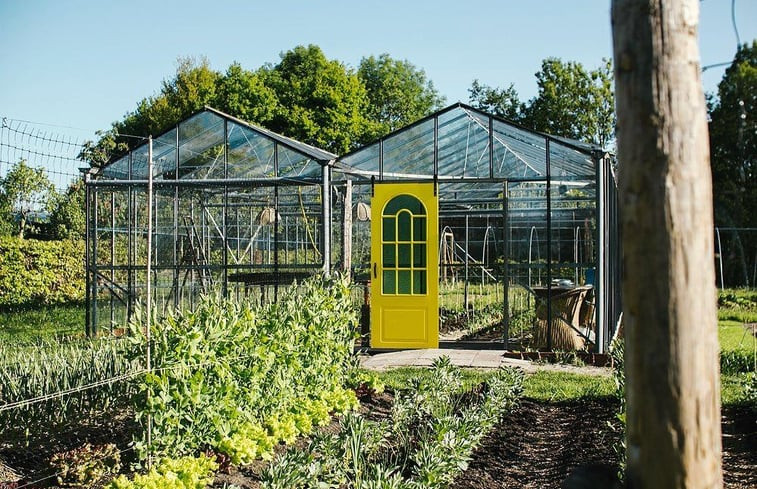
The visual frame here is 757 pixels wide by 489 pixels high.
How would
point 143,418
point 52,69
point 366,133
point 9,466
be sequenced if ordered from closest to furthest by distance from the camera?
point 143,418, point 9,466, point 52,69, point 366,133

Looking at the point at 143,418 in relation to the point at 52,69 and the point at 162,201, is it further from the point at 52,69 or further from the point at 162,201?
the point at 52,69

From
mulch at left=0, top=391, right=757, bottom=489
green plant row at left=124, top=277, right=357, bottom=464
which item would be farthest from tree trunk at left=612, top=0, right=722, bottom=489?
green plant row at left=124, top=277, right=357, bottom=464

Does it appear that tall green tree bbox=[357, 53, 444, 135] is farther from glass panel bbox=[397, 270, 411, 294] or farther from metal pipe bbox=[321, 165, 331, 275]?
glass panel bbox=[397, 270, 411, 294]

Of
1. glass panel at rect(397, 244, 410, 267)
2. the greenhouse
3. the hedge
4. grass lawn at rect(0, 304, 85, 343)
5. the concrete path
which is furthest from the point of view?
the hedge

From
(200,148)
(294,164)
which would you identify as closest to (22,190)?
(200,148)

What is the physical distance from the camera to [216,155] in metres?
11.9

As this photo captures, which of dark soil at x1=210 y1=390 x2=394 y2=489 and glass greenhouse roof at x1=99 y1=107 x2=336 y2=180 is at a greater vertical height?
glass greenhouse roof at x1=99 y1=107 x2=336 y2=180

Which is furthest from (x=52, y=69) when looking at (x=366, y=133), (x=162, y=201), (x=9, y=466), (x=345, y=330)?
(x=366, y=133)

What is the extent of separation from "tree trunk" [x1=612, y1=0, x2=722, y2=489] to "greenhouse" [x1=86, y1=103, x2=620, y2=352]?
8.08 meters

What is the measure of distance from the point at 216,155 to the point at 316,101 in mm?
21097

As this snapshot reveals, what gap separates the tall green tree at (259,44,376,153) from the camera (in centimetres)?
3112

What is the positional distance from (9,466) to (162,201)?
8.30 m

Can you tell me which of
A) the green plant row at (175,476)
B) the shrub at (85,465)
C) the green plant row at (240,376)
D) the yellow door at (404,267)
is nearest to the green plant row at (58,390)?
the shrub at (85,465)

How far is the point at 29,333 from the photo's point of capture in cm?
1292
